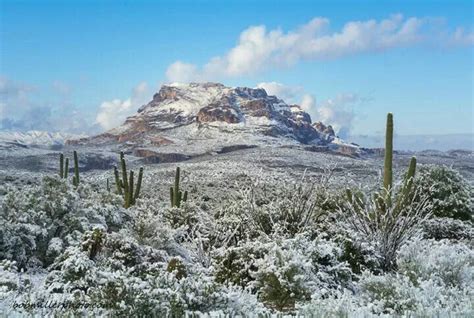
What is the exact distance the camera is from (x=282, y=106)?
19700 cm

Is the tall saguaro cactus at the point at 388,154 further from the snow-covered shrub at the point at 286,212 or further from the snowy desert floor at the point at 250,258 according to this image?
the snow-covered shrub at the point at 286,212

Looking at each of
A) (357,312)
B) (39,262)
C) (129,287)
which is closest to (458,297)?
(357,312)

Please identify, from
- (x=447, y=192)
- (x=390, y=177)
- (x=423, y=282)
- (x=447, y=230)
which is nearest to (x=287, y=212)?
(x=390, y=177)

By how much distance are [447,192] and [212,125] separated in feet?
435

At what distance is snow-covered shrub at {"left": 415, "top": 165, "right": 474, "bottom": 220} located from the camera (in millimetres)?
17641

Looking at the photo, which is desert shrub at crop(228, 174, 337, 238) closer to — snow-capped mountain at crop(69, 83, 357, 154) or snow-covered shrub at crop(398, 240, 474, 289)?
snow-covered shrub at crop(398, 240, 474, 289)

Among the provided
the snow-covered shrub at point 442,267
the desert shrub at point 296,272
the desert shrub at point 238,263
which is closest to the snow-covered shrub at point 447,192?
the snow-covered shrub at point 442,267

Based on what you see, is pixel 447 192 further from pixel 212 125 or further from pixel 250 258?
pixel 212 125

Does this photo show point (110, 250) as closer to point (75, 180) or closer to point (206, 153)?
point (75, 180)

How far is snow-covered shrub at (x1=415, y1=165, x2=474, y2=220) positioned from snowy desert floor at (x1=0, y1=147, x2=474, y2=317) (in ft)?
0.14

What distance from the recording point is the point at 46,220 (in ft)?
40.1

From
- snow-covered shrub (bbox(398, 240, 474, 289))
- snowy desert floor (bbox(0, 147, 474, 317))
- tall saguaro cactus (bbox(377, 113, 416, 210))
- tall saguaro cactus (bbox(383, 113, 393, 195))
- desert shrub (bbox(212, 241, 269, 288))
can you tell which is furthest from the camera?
tall saguaro cactus (bbox(383, 113, 393, 195))

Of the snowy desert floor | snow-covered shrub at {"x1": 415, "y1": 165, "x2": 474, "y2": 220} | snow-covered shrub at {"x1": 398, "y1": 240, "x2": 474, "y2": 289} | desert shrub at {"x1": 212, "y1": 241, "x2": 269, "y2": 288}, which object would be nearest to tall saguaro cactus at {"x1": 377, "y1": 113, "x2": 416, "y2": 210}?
the snowy desert floor

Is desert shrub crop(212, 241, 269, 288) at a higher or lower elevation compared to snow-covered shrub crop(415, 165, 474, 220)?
lower
